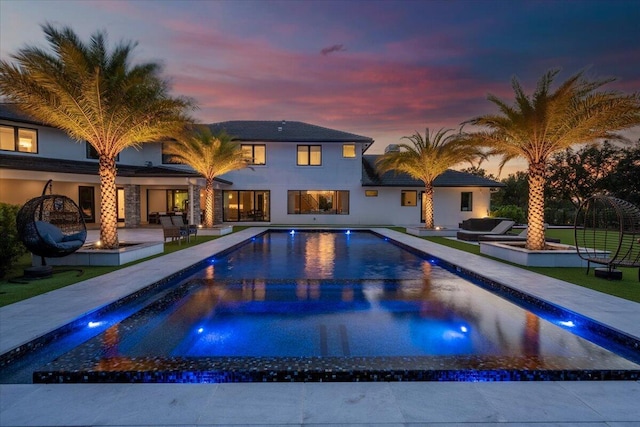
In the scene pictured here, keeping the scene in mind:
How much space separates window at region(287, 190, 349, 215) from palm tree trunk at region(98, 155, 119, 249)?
54.5 ft

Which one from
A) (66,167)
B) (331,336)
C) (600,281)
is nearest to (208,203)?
(66,167)

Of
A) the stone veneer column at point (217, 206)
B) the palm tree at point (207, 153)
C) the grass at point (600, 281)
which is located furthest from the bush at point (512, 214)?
the stone veneer column at point (217, 206)

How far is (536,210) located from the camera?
11.1 metres

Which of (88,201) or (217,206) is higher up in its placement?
(88,201)

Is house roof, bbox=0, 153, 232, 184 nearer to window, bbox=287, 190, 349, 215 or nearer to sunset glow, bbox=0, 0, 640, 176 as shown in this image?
sunset glow, bbox=0, 0, 640, 176

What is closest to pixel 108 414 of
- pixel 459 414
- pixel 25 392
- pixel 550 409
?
pixel 25 392

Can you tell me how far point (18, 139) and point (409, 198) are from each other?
25.4 m

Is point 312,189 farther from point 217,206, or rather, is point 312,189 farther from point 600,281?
point 600,281

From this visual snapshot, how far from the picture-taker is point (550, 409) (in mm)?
3082

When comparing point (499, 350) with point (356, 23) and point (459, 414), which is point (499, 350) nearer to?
point (459, 414)

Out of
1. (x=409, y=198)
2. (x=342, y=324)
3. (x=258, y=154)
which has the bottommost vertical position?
(x=342, y=324)

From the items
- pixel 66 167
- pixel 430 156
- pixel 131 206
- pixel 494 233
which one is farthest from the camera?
pixel 131 206

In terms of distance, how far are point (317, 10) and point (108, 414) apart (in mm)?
18214

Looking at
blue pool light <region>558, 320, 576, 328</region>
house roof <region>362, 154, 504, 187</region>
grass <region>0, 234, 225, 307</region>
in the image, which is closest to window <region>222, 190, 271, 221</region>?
house roof <region>362, 154, 504, 187</region>
